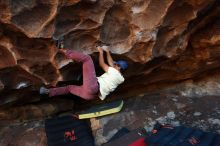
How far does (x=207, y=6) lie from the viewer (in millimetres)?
4320

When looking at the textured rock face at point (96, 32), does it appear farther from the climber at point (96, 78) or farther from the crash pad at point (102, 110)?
the crash pad at point (102, 110)

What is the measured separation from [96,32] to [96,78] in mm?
580

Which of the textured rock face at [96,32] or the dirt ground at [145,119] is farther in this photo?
the dirt ground at [145,119]

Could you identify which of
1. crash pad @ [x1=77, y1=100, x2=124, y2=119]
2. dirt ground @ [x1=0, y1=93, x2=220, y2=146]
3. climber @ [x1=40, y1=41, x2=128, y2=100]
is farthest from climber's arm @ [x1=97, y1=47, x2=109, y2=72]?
dirt ground @ [x1=0, y1=93, x2=220, y2=146]

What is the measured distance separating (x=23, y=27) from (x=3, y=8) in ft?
0.98

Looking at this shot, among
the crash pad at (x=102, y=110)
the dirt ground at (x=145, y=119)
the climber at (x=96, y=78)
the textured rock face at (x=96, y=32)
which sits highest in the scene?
the textured rock face at (x=96, y=32)

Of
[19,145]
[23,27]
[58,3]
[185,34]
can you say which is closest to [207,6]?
[185,34]

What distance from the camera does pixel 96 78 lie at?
14.0 ft

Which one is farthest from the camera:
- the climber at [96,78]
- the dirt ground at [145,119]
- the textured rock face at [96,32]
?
the dirt ground at [145,119]

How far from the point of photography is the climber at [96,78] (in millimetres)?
4137

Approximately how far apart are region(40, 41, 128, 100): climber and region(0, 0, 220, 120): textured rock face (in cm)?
12

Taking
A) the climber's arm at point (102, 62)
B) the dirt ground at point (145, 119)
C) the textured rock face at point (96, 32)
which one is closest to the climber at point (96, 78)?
the climber's arm at point (102, 62)

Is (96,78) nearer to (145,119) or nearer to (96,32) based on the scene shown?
(96,32)

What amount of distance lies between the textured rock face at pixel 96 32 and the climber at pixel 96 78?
0.12 m
